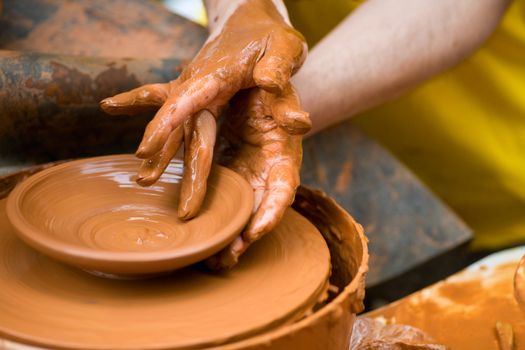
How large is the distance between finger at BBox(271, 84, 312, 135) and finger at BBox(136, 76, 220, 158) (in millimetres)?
119

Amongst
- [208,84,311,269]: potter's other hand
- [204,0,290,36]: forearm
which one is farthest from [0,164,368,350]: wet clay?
[204,0,290,36]: forearm

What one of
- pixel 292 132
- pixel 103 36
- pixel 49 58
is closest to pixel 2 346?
pixel 292 132

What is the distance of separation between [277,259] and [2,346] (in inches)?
17.6

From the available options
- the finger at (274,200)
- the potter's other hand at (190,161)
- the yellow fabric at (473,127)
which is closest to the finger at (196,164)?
the potter's other hand at (190,161)

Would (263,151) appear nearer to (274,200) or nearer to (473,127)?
(274,200)

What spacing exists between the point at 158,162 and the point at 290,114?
24 cm

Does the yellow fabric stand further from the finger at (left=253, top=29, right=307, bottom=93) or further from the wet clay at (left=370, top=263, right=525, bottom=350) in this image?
the finger at (left=253, top=29, right=307, bottom=93)

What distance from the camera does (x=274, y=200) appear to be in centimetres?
107

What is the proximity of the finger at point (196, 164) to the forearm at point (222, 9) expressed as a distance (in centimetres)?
34

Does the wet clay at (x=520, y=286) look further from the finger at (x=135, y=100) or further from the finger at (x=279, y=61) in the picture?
the finger at (x=135, y=100)

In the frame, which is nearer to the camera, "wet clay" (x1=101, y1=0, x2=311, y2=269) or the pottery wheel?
the pottery wheel

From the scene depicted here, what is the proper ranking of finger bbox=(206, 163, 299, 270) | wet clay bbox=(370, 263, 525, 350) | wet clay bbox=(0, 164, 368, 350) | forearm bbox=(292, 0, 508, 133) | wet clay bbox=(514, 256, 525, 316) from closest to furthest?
wet clay bbox=(0, 164, 368, 350) → finger bbox=(206, 163, 299, 270) → wet clay bbox=(514, 256, 525, 316) → wet clay bbox=(370, 263, 525, 350) → forearm bbox=(292, 0, 508, 133)

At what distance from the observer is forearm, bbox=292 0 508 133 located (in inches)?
68.2

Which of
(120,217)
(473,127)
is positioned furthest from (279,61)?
(473,127)
